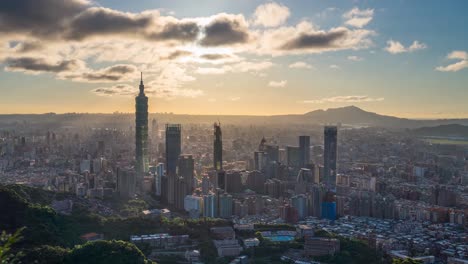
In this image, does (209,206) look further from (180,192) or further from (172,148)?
(172,148)

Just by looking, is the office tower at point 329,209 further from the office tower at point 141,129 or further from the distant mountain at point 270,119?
the distant mountain at point 270,119

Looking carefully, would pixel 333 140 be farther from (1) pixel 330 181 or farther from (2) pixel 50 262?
(2) pixel 50 262

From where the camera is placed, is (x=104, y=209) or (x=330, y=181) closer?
(x=104, y=209)

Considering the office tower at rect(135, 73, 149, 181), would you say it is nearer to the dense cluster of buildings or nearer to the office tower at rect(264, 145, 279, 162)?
the dense cluster of buildings

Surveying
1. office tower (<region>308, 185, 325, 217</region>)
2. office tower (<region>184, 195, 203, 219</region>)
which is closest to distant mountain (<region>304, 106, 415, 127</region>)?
office tower (<region>308, 185, 325, 217</region>)

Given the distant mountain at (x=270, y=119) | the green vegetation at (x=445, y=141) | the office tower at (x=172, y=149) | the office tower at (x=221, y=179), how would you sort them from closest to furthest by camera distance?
1. the office tower at (x=221, y=179)
2. the office tower at (x=172, y=149)
3. the green vegetation at (x=445, y=141)
4. the distant mountain at (x=270, y=119)

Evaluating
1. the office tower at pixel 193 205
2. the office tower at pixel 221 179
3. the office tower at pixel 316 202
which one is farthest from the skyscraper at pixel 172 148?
the office tower at pixel 316 202

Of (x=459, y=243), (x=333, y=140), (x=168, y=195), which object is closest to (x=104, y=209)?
(x=168, y=195)
